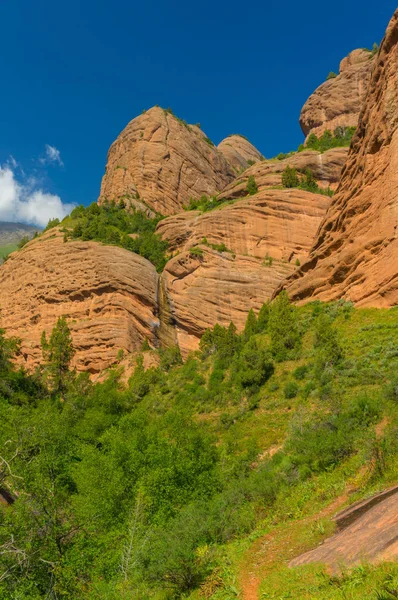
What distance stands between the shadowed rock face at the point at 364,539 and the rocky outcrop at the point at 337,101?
2797 inches

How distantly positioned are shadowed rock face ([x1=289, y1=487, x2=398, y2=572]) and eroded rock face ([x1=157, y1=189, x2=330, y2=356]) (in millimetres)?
33396

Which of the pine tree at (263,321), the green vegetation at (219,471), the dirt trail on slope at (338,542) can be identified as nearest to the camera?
the dirt trail on slope at (338,542)

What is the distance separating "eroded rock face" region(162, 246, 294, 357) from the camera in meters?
41.0

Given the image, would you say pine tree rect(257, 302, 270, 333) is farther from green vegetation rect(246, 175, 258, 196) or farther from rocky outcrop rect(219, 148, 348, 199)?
rocky outcrop rect(219, 148, 348, 199)

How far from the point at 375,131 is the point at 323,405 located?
18512 millimetres

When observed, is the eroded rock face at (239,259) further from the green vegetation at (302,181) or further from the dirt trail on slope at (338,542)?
the dirt trail on slope at (338,542)

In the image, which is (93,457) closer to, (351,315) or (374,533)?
(374,533)

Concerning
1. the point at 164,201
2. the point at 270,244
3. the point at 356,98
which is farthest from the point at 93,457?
the point at 356,98

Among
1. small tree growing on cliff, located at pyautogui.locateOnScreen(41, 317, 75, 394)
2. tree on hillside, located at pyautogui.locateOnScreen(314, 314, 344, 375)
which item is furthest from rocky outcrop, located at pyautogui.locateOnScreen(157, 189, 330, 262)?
tree on hillside, located at pyautogui.locateOnScreen(314, 314, 344, 375)

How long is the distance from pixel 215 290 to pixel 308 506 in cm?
3238

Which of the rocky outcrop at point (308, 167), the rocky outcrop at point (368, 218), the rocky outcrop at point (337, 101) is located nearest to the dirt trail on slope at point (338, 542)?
the rocky outcrop at point (368, 218)

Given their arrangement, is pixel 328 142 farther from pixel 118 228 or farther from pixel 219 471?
pixel 219 471

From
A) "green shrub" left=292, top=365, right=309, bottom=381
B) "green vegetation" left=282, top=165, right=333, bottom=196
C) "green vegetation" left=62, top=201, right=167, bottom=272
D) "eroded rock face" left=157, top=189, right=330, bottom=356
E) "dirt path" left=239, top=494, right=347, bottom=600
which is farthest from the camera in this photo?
"green vegetation" left=62, top=201, right=167, bottom=272

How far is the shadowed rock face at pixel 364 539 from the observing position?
5.16 meters
